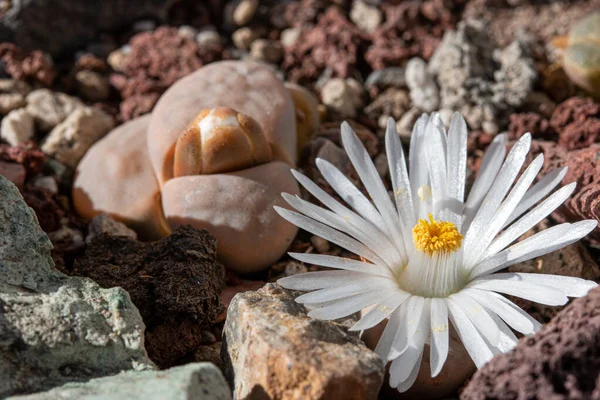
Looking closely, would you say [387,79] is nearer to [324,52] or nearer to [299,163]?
[324,52]

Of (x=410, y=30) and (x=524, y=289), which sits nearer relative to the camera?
(x=524, y=289)

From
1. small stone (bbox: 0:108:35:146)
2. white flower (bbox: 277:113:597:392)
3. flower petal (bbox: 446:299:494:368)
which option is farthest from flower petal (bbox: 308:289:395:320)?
small stone (bbox: 0:108:35:146)

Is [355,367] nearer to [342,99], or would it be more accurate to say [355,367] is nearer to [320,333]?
[320,333]

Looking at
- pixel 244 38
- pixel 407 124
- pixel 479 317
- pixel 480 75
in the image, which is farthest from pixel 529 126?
pixel 244 38

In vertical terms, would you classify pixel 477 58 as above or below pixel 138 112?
above

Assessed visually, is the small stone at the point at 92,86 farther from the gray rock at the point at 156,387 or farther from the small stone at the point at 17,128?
the gray rock at the point at 156,387

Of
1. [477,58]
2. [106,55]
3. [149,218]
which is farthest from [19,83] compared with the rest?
[477,58]
